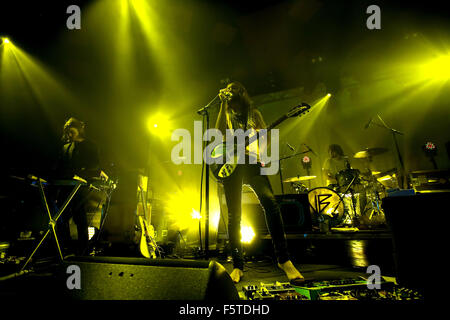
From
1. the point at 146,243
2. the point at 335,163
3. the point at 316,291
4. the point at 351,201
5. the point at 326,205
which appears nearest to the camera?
the point at 316,291

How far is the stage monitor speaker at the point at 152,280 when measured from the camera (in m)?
0.85

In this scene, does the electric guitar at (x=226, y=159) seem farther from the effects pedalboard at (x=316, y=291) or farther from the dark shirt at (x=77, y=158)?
the dark shirt at (x=77, y=158)

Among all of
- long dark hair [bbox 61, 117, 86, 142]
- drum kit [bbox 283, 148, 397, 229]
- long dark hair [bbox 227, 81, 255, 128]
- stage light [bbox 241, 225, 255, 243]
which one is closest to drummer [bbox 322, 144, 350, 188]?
drum kit [bbox 283, 148, 397, 229]

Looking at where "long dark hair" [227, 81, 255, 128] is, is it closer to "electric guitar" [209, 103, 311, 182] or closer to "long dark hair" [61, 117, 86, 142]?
"electric guitar" [209, 103, 311, 182]

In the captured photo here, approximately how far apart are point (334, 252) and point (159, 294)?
3.12 m

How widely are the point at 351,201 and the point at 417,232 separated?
3372 millimetres

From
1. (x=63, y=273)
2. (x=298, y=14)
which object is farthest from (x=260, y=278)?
(x=298, y=14)

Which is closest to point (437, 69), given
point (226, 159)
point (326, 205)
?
point (326, 205)

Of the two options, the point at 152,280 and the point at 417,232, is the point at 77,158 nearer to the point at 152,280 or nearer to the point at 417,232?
the point at 152,280

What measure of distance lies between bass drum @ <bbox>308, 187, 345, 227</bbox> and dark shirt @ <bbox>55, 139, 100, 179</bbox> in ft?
13.5

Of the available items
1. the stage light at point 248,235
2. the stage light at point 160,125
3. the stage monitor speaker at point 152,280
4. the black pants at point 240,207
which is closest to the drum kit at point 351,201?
the stage light at point 248,235

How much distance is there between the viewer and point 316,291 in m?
1.48

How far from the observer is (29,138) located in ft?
17.4
